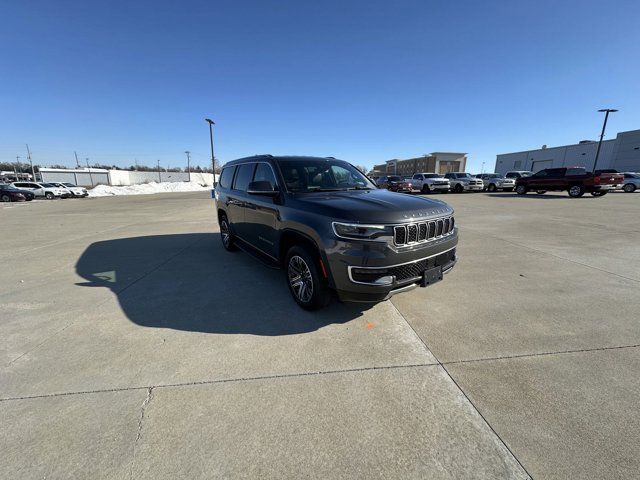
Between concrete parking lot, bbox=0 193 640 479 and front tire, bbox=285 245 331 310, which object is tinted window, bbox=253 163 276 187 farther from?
concrete parking lot, bbox=0 193 640 479

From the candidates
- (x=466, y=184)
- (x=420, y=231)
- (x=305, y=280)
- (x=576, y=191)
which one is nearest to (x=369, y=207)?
(x=420, y=231)

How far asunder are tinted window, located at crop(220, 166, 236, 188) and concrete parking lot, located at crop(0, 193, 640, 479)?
7.36 ft

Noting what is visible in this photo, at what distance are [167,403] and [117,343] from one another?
1215mm

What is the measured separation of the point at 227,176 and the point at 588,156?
59473 millimetres

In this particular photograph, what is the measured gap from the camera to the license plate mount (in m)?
3.12

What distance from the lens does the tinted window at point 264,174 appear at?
4.21m

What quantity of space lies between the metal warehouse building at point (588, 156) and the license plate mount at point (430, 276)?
5587cm

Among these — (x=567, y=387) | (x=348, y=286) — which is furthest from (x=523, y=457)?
(x=348, y=286)

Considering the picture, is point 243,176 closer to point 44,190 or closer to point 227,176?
point 227,176

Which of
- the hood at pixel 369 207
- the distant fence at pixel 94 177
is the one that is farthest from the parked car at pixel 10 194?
the distant fence at pixel 94 177

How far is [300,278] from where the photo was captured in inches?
142

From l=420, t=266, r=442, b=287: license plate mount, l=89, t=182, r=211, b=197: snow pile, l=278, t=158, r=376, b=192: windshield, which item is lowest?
l=89, t=182, r=211, b=197: snow pile

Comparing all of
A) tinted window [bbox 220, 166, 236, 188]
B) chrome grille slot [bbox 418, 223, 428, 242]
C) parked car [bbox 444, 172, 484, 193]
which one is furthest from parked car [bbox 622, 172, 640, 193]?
tinted window [bbox 220, 166, 236, 188]

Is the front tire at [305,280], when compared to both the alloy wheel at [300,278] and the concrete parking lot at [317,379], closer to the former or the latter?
the alloy wheel at [300,278]
